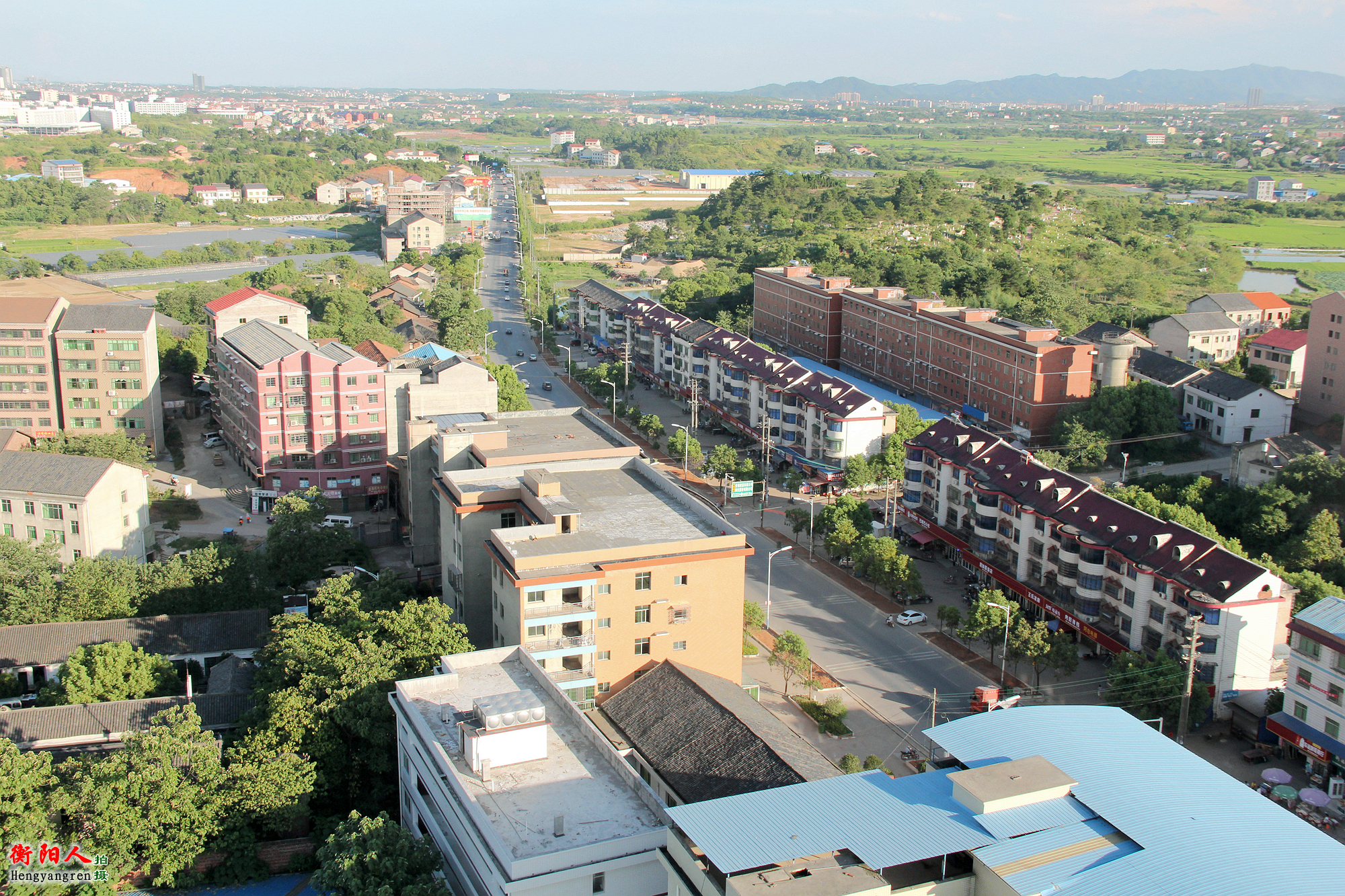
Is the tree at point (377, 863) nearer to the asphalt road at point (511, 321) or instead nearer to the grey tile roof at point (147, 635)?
the grey tile roof at point (147, 635)

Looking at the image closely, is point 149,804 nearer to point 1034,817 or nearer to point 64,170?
point 1034,817

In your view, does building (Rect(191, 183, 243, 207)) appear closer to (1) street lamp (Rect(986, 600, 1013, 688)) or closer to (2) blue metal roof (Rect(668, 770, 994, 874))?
(1) street lamp (Rect(986, 600, 1013, 688))

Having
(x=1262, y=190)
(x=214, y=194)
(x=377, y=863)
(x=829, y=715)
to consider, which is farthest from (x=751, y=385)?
(x=214, y=194)

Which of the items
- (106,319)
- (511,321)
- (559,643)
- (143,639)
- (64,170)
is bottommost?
(143,639)

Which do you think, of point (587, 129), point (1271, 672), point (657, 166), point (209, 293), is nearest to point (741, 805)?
point (1271, 672)

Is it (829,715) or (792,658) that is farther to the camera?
(792,658)

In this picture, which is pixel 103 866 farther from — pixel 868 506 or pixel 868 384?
pixel 868 384

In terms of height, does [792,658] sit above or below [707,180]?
below

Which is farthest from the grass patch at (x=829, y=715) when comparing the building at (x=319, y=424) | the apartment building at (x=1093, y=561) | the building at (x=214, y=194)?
the building at (x=214, y=194)
